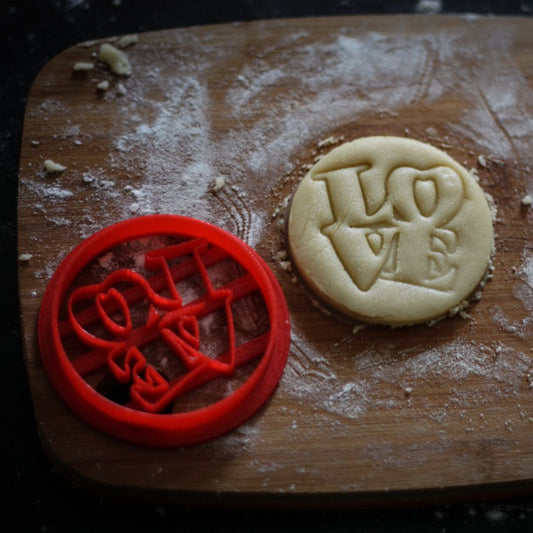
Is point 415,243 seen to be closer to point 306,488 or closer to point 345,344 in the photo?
point 345,344

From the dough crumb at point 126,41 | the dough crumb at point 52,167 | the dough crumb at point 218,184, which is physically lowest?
the dough crumb at point 218,184

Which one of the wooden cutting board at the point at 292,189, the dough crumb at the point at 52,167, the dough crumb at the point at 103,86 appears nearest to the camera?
the wooden cutting board at the point at 292,189

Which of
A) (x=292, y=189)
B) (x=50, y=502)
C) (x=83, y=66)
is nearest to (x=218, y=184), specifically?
(x=292, y=189)

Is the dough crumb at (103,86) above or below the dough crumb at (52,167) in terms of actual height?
above

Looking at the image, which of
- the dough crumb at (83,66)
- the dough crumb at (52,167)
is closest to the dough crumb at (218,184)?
the dough crumb at (52,167)

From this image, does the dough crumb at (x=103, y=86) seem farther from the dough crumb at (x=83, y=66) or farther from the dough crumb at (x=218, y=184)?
the dough crumb at (x=218, y=184)

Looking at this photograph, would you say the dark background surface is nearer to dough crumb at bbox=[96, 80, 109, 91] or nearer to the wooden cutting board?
the wooden cutting board
